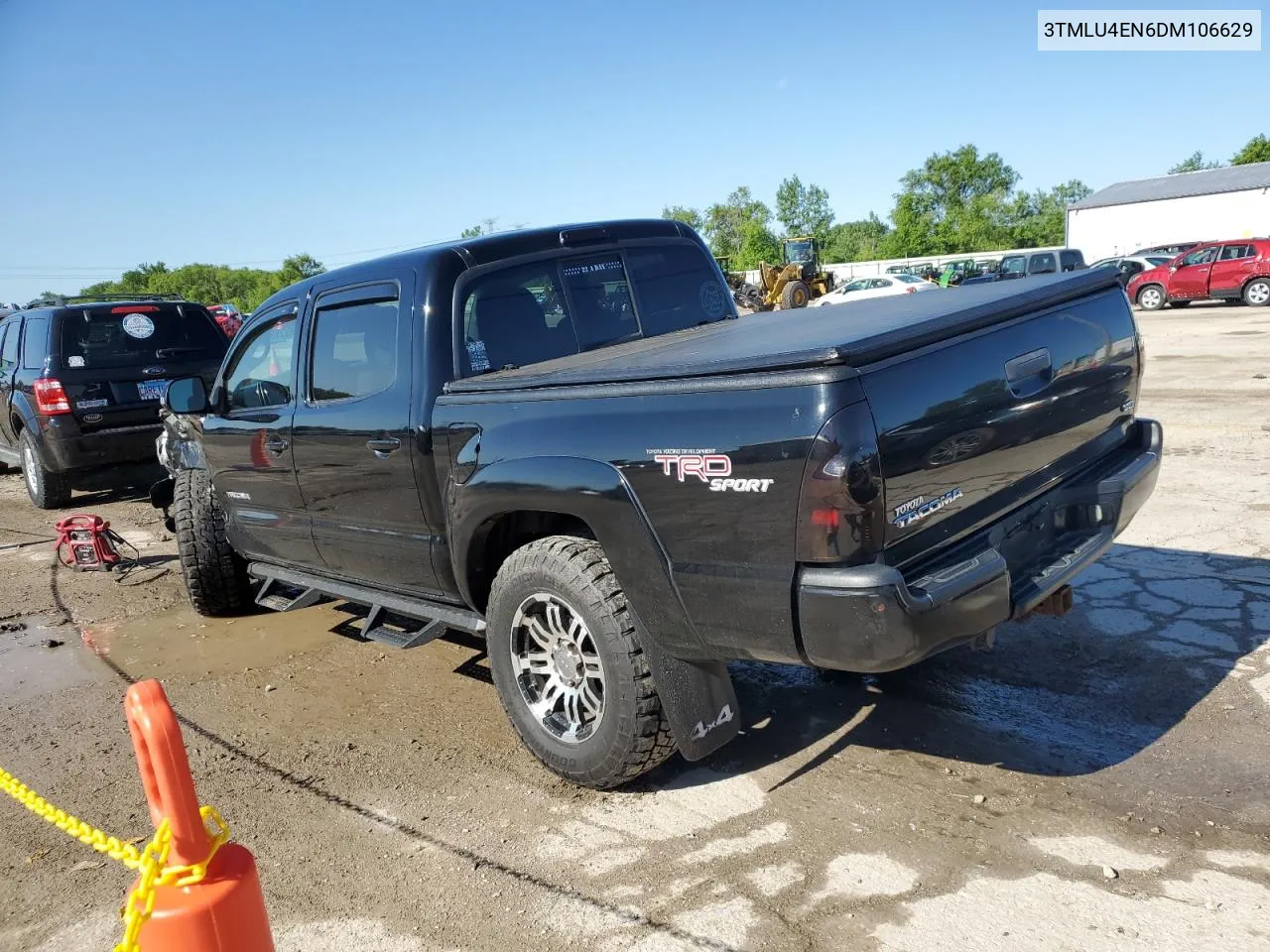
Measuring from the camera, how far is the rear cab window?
3.90m

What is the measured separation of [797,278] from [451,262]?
104 feet

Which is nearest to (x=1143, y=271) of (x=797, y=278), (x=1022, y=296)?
(x=797, y=278)

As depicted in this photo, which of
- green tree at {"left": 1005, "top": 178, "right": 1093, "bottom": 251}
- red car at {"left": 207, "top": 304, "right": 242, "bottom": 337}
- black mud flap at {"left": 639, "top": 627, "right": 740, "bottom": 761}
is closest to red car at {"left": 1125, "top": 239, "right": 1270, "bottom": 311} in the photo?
black mud flap at {"left": 639, "top": 627, "right": 740, "bottom": 761}

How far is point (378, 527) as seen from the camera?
418cm

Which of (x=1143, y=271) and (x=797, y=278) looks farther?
(x=797, y=278)

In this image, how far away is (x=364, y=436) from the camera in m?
4.02

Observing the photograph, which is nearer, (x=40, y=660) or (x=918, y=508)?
(x=918, y=508)

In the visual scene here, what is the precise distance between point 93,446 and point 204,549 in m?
4.00

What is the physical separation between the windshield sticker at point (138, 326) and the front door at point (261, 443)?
14.7ft

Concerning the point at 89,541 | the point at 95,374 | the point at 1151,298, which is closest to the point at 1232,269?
the point at 1151,298

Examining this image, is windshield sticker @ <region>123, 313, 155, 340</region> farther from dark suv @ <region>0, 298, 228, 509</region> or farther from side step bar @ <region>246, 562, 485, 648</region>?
→ side step bar @ <region>246, 562, 485, 648</region>

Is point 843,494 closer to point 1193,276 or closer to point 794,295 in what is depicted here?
point 1193,276

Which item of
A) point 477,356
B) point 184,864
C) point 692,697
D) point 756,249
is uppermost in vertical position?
point 756,249

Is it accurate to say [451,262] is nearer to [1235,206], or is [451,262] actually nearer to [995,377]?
[995,377]
